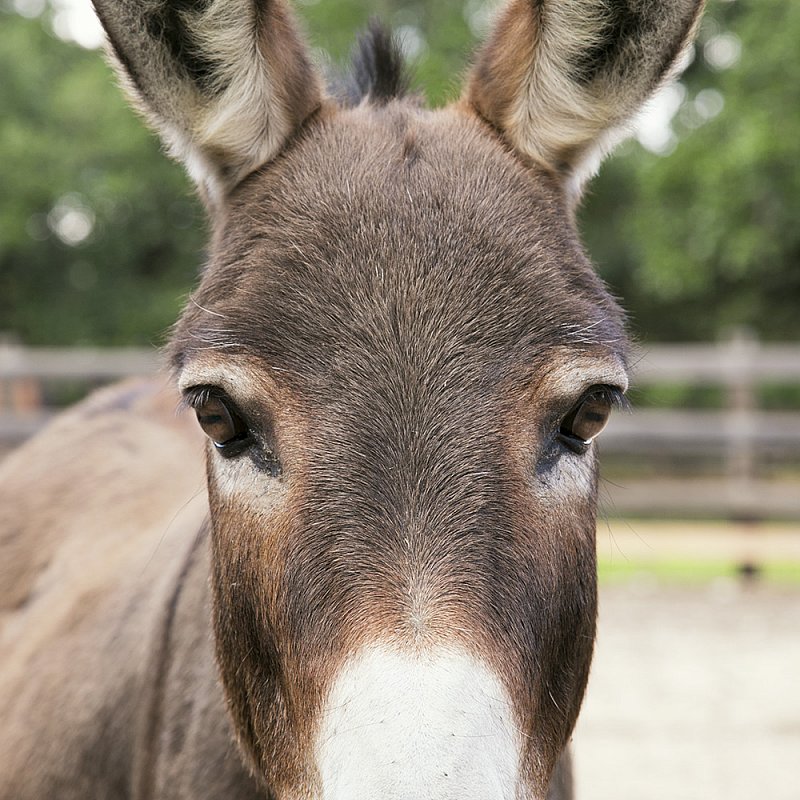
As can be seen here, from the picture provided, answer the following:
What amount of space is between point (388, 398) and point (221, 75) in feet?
3.10

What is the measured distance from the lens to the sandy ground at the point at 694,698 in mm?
5617

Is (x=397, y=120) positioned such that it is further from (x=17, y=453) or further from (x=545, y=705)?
(x=17, y=453)

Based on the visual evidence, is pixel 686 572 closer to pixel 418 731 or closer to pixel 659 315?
pixel 418 731

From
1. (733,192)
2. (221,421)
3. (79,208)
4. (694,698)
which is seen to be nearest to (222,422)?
(221,421)

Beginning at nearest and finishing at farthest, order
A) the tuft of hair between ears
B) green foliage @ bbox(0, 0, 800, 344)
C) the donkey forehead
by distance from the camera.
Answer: the donkey forehead, the tuft of hair between ears, green foliage @ bbox(0, 0, 800, 344)

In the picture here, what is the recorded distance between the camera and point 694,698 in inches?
269

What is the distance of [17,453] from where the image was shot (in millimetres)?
4516

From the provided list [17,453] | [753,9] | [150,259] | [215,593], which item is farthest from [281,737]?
[150,259]

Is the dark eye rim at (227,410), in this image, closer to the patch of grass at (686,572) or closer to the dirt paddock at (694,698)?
the dirt paddock at (694,698)

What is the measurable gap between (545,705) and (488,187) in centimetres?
105

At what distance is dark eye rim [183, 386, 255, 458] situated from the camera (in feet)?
6.55

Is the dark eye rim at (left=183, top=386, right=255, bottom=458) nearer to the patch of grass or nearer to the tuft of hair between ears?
the tuft of hair between ears

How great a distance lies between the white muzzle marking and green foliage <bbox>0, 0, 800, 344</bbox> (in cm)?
1855

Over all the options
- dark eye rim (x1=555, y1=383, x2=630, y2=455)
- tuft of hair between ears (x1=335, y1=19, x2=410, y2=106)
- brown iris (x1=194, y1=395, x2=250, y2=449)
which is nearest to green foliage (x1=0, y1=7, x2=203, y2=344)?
tuft of hair between ears (x1=335, y1=19, x2=410, y2=106)
